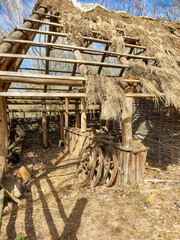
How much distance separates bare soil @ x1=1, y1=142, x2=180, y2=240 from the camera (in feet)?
9.14

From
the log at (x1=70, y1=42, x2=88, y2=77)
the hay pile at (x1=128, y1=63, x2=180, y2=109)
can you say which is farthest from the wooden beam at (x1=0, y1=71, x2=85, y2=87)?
the hay pile at (x1=128, y1=63, x2=180, y2=109)

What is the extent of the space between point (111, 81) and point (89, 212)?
3.08m

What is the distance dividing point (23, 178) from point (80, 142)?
2527mm

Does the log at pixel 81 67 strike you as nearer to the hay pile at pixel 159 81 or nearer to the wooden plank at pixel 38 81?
the wooden plank at pixel 38 81

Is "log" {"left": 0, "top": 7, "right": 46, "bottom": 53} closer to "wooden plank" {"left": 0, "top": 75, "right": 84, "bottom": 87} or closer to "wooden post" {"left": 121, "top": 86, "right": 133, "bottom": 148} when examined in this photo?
"wooden plank" {"left": 0, "top": 75, "right": 84, "bottom": 87}

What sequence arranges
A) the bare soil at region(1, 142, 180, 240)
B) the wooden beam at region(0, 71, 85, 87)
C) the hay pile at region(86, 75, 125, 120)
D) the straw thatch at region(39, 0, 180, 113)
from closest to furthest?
the bare soil at region(1, 142, 180, 240)
the wooden beam at region(0, 71, 85, 87)
the hay pile at region(86, 75, 125, 120)
the straw thatch at region(39, 0, 180, 113)

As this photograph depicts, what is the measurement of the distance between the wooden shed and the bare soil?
0.46 metres

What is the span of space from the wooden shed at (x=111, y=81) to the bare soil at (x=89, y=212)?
1.52ft

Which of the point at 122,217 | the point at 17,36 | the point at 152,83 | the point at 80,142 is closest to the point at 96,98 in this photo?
the point at 152,83

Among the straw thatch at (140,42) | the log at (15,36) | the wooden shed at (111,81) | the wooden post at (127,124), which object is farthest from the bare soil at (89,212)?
the log at (15,36)

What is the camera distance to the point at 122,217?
10.5 ft

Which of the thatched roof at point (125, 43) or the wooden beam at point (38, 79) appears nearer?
the wooden beam at point (38, 79)

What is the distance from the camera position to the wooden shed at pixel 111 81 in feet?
12.0

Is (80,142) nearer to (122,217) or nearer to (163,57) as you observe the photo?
(122,217)
